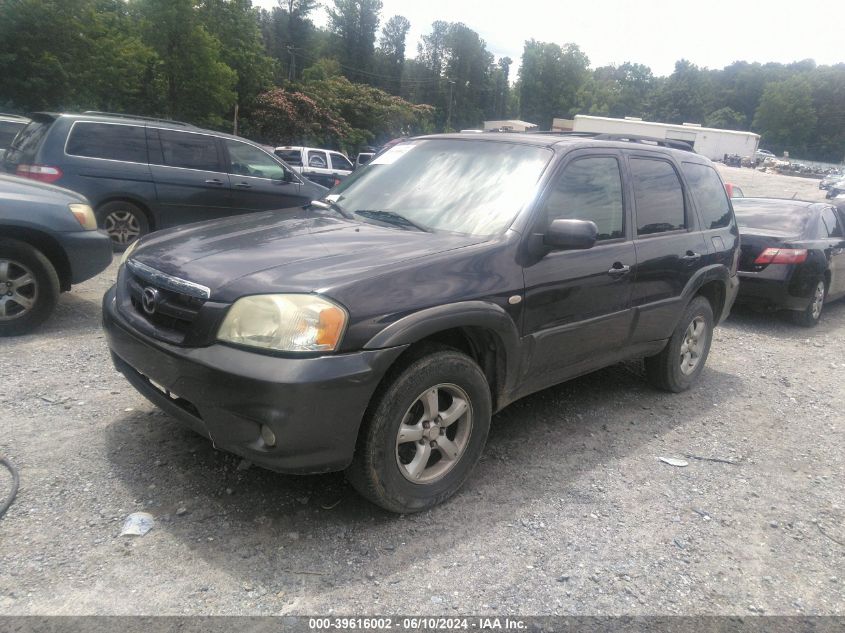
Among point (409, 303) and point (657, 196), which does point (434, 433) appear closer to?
point (409, 303)

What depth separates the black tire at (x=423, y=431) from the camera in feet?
9.15

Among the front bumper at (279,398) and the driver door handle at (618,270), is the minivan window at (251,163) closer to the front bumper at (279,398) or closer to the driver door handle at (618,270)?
the driver door handle at (618,270)

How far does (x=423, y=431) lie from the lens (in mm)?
3023

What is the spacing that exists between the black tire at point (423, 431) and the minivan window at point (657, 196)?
1.86 meters

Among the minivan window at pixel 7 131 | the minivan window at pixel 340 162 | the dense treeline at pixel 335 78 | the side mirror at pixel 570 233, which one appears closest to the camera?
the side mirror at pixel 570 233

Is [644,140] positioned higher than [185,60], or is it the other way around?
[185,60]

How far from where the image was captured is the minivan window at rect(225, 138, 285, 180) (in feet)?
29.2

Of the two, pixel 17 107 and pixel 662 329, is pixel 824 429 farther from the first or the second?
pixel 17 107

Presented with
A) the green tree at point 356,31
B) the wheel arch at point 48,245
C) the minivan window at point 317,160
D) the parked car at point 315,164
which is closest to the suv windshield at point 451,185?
the wheel arch at point 48,245

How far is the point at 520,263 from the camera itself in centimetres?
333

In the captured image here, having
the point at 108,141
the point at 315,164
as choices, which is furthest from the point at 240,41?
the point at 108,141

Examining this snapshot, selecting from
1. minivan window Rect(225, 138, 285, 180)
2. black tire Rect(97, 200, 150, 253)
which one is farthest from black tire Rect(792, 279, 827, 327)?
black tire Rect(97, 200, 150, 253)

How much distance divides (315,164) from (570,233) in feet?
59.7

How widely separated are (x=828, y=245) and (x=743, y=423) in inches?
175
